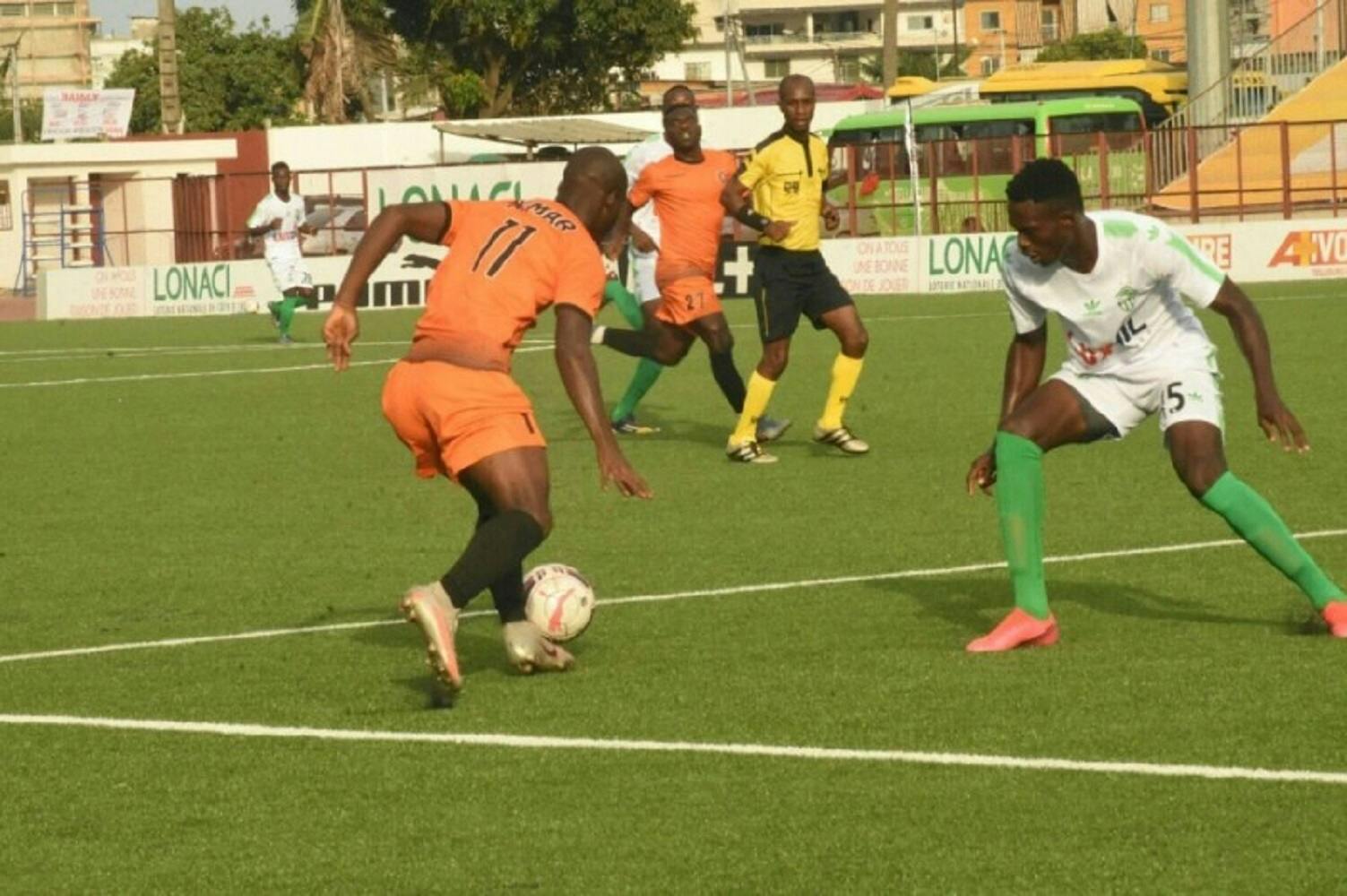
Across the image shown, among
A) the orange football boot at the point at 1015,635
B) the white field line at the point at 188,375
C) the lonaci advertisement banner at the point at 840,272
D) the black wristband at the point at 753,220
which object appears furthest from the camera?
the lonaci advertisement banner at the point at 840,272

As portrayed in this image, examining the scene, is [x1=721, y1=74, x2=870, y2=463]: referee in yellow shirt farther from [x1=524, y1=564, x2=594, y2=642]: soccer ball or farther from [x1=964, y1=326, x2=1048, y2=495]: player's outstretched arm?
[x1=524, y1=564, x2=594, y2=642]: soccer ball

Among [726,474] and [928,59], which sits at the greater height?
[928,59]

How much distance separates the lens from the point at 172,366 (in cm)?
2698

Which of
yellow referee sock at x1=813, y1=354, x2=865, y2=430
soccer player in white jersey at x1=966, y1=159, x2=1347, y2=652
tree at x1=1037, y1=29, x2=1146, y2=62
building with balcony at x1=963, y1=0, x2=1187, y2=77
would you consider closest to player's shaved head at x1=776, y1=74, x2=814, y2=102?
yellow referee sock at x1=813, y1=354, x2=865, y2=430

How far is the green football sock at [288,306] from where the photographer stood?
99.0ft

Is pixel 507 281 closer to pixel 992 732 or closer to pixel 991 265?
pixel 992 732

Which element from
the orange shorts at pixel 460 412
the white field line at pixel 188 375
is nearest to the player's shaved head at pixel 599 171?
the orange shorts at pixel 460 412

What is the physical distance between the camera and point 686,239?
16.6 m

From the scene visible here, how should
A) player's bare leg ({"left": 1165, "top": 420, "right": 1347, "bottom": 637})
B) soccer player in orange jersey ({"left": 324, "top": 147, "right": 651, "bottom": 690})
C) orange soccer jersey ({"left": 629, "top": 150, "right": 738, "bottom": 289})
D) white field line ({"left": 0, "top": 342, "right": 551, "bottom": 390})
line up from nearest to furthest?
soccer player in orange jersey ({"left": 324, "top": 147, "right": 651, "bottom": 690}) < player's bare leg ({"left": 1165, "top": 420, "right": 1347, "bottom": 637}) < orange soccer jersey ({"left": 629, "top": 150, "right": 738, "bottom": 289}) < white field line ({"left": 0, "top": 342, "right": 551, "bottom": 390})

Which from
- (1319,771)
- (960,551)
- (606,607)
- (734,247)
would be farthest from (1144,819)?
(734,247)

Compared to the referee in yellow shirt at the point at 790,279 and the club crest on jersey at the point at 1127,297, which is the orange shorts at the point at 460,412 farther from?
the referee in yellow shirt at the point at 790,279

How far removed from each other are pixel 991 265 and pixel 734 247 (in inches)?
137

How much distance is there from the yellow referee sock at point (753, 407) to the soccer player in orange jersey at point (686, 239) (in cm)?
17

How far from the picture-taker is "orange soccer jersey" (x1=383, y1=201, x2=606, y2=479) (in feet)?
28.1
